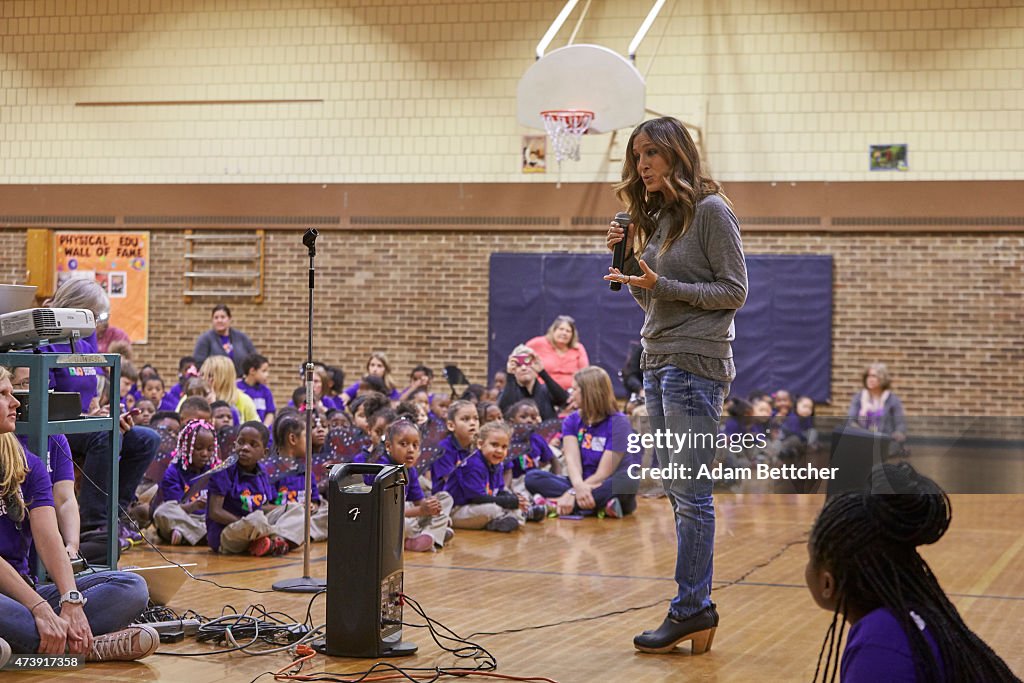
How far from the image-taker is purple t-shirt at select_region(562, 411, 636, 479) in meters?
9.07

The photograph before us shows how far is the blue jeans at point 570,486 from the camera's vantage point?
9137mm

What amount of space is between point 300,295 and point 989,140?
8.44m

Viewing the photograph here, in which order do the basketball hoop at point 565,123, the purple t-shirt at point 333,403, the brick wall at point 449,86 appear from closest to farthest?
the purple t-shirt at point 333,403, the basketball hoop at point 565,123, the brick wall at point 449,86

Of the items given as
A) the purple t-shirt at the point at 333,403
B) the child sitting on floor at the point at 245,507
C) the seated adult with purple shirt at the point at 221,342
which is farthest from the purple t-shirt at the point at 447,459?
the seated adult with purple shirt at the point at 221,342

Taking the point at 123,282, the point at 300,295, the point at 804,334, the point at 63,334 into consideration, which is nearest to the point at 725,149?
the point at 804,334

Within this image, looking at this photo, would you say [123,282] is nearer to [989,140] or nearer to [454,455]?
[454,455]

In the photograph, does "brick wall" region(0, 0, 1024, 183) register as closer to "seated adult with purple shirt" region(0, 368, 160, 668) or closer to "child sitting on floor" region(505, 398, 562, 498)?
"child sitting on floor" region(505, 398, 562, 498)

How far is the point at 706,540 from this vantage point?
165 inches

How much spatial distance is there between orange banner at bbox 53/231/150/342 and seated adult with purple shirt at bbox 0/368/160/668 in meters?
12.0

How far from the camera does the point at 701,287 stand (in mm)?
4195

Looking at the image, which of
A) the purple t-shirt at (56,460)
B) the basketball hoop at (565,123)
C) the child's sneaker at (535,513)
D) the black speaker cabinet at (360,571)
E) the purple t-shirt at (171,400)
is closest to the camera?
the black speaker cabinet at (360,571)

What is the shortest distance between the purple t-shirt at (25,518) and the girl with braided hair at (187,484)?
10.5 feet

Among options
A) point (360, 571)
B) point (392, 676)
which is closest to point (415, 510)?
point (360, 571)

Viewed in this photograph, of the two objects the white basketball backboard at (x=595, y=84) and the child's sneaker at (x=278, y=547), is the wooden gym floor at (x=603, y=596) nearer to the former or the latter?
the child's sneaker at (x=278, y=547)
